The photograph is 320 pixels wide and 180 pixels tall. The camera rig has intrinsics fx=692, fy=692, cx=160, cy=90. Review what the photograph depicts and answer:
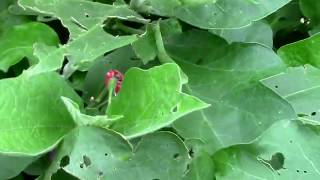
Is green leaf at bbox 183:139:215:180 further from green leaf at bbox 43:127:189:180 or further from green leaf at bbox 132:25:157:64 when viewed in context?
green leaf at bbox 132:25:157:64

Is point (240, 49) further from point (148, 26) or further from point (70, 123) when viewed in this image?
point (70, 123)

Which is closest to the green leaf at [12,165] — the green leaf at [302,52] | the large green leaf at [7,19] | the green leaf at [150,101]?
the green leaf at [150,101]

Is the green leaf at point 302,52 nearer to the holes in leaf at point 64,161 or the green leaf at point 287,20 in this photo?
the green leaf at point 287,20

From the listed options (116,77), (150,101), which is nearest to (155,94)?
(150,101)

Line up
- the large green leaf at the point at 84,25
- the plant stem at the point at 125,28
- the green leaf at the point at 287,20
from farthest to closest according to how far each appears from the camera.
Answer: the green leaf at the point at 287,20
the plant stem at the point at 125,28
the large green leaf at the point at 84,25

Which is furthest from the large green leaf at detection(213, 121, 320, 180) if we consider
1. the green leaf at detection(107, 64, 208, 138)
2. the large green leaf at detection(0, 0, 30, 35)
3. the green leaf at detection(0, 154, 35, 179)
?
the large green leaf at detection(0, 0, 30, 35)

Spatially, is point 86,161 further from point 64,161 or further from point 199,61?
point 199,61
